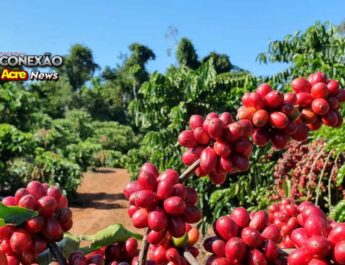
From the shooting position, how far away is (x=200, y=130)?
88cm

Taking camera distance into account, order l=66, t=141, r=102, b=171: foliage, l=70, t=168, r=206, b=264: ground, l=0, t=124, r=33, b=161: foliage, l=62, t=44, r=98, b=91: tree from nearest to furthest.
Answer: l=70, t=168, r=206, b=264: ground, l=0, t=124, r=33, b=161: foliage, l=66, t=141, r=102, b=171: foliage, l=62, t=44, r=98, b=91: tree

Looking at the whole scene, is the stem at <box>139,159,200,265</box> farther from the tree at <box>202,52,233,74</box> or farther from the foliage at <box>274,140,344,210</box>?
the tree at <box>202,52,233,74</box>

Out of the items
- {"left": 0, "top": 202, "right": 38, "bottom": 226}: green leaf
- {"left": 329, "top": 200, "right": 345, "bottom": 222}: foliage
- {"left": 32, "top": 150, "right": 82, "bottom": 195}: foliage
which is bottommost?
{"left": 32, "top": 150, "right": 82, "bottom": 195}: foliage

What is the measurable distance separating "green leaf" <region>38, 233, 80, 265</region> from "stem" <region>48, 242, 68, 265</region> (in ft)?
0.17

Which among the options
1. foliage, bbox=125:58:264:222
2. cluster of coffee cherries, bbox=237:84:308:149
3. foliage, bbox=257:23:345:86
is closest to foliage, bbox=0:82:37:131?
foliage, bbox=125:58:264:222

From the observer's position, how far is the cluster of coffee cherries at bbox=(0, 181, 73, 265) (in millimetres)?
860

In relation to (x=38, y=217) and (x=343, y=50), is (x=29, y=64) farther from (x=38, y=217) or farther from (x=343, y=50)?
(x=38, y=217)

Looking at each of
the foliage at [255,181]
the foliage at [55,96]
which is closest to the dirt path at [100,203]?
the foliage at [255,181]

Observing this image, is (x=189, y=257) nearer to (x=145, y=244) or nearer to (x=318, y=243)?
(x=145, y=244)

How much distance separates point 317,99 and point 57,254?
1.93ft

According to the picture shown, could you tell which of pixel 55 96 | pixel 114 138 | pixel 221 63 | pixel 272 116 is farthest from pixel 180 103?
pixel 221 63

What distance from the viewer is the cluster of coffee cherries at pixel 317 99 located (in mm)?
968

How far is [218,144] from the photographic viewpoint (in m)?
0.86

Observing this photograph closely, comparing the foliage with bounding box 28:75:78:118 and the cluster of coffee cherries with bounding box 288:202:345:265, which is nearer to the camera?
the cluster of coffee cherries with bounding box 288:202:345:265
